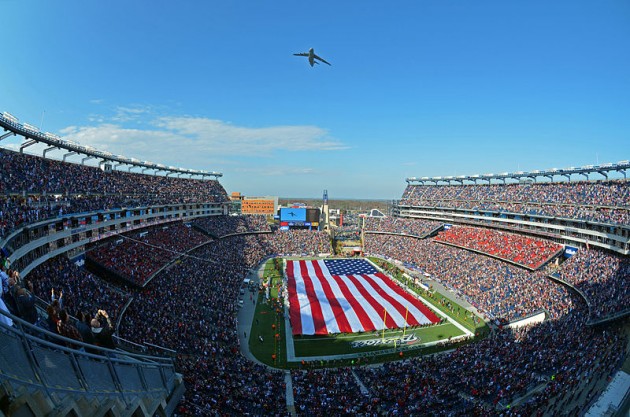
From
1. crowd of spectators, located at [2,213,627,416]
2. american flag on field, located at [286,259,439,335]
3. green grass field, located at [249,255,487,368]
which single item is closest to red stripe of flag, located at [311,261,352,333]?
american flag on field, located at [286,259,439,335]

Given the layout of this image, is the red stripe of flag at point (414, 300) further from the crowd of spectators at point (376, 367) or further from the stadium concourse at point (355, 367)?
the crowd of spectators at point (376, 367)

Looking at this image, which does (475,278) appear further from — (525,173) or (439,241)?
(525,173)

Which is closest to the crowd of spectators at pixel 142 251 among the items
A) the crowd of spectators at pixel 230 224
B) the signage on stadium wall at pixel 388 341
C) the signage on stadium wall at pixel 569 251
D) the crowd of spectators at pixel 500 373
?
the crowd of spectators at pixel 230 224

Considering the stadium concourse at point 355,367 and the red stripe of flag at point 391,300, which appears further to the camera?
the red stripe of flag at point 391,300

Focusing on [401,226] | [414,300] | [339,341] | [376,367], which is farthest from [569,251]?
[401,226]

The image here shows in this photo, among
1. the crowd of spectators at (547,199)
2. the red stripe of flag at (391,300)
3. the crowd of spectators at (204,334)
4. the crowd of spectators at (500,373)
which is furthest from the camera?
the crowd of spectators at (547,199)

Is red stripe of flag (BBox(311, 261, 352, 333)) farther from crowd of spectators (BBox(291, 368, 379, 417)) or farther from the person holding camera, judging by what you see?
the person holding camera
